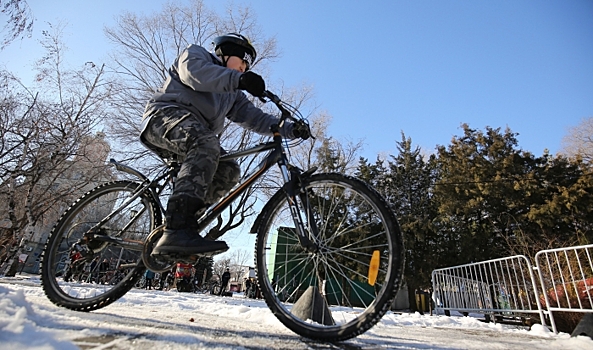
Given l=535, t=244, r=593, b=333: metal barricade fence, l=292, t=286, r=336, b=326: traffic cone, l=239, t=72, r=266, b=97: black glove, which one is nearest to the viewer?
l=239, t=72, r=266, b=97: black glove

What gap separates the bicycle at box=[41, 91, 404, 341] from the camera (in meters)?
1.58

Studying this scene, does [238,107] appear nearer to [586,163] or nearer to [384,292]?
[384,292]

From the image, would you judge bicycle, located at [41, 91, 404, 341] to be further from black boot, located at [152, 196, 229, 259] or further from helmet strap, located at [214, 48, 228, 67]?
helmet strap, located at [214, 48, 228, 67]

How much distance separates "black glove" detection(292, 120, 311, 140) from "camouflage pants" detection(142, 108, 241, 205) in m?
0.64

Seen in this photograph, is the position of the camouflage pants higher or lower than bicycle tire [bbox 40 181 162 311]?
higher

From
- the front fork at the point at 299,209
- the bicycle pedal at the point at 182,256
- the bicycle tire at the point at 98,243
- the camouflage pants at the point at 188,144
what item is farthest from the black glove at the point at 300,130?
the bicycle tire at the point at 98,243

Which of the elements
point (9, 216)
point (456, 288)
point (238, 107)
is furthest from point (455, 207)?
point (9, 216)

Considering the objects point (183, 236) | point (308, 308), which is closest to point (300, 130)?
point (183, 236)

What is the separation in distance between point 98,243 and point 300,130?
6.00ft

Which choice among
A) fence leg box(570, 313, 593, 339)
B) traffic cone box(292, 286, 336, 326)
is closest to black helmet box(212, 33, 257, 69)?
traffic cone box(292, 286, 336, 326)

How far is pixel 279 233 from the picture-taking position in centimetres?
219

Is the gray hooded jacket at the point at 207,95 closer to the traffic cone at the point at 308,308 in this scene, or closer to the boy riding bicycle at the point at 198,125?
the boy riding bicycle at the point at 198,125

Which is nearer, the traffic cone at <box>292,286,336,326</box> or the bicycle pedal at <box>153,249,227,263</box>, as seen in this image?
the bicycle pedal at <box>153,249,227,263</box>

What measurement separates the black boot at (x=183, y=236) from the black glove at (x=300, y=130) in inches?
37.6
